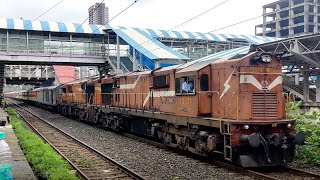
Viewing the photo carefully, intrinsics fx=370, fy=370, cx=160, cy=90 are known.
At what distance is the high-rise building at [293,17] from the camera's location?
7075cm

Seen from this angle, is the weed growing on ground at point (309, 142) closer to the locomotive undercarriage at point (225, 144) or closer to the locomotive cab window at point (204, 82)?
the locomotive undercarriage at point (225, 144)

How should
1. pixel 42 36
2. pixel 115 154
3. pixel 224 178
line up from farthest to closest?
pixel 42 36, pixel 115 154, pixel 224 178

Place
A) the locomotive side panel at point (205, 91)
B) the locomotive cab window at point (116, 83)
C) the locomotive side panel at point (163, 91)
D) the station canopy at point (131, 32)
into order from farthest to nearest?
the station canopy at point (131, 32)
the locomotive cab window at point (116, 83)
the locomotive side panel at point (163, 91)
the locomotive side panel at point (205, 91)

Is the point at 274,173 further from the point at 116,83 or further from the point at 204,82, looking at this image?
the point at 116,83

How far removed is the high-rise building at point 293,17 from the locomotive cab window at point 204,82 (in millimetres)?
61089

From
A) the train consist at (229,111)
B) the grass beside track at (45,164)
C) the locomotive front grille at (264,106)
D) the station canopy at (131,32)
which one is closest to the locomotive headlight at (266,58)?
the train consist at (229,111)

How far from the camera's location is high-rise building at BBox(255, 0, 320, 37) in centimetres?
7075

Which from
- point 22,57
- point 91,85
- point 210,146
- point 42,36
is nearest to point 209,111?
point 210,146

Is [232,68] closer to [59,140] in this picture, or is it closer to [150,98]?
[150,98]

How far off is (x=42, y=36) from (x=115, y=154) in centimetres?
3064

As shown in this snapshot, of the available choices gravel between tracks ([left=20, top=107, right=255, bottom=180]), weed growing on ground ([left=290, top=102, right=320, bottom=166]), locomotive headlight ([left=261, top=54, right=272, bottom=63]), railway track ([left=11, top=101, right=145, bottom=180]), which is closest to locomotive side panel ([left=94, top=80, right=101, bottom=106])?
gravel between tracks ([left=20, top=107, right=255, bottom=180])

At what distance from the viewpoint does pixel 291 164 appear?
35.6 ft

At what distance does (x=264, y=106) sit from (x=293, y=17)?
6788cm

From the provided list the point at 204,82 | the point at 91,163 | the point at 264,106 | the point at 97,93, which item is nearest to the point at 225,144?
the point at 264,106
